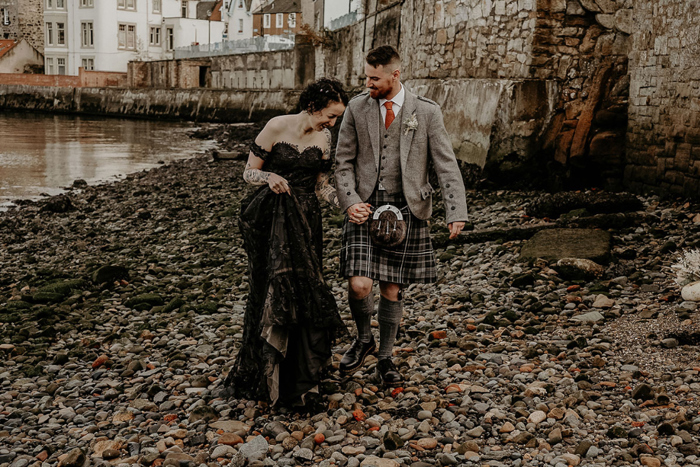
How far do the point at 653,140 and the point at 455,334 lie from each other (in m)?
5.14

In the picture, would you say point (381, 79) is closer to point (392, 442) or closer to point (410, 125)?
point (410, 125)

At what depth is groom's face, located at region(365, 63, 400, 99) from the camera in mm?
4168

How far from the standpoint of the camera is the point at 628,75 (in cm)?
975

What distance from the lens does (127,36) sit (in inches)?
2372

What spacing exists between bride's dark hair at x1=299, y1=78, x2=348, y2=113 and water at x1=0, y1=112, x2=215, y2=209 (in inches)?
485

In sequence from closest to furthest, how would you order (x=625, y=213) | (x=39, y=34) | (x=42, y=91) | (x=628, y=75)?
(x=625, y=213) < (x=628, y=75) < (x=42, y=91) < (x=39, y=34)

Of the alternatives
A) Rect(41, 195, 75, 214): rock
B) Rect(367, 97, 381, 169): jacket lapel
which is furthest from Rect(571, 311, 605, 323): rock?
Rect(41, 195, 75, 214): rock

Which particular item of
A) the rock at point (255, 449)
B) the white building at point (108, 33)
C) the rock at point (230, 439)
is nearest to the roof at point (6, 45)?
the white building at point (108, 33)

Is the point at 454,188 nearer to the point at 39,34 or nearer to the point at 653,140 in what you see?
the point at 653,140

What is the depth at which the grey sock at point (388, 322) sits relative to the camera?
14.7 ft

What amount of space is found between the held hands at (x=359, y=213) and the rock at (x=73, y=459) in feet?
6.23

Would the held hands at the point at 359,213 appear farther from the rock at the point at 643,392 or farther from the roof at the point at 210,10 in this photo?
the roof at the point at 210,10

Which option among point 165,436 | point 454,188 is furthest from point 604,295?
point 165,436

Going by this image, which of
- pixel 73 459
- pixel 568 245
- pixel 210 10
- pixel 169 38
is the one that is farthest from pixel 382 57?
pixel 210 10
